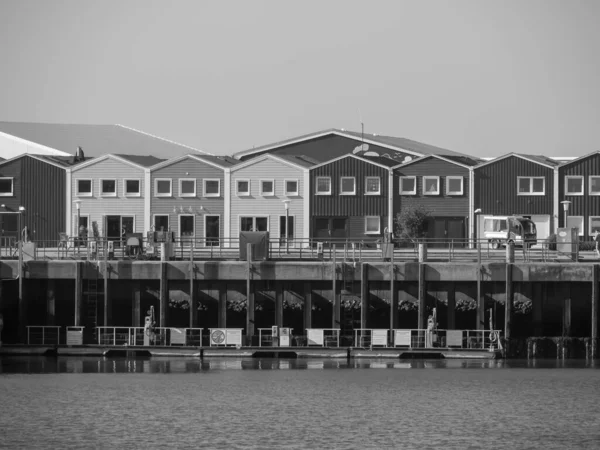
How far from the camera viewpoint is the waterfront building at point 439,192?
335 feet

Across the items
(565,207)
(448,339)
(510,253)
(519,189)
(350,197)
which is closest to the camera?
(448,339)

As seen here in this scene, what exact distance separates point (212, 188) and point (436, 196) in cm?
1506

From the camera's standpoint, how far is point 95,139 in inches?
5650

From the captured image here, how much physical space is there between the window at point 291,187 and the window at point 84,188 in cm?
1324

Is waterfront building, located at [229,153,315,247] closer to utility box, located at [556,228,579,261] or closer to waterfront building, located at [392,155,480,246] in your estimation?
waterfront building, located at [392,155,480,246]

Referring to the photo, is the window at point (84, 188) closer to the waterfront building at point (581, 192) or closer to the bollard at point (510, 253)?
the waterfront building at point (581, 192)

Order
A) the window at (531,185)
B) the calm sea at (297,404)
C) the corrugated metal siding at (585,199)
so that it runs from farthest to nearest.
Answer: the window at (531,185) < the corrugated metal siding at (585,199) < the calm sea at (297,404)

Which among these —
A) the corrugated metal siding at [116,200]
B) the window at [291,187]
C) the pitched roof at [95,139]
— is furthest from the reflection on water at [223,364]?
the pitched roof at [95,139]

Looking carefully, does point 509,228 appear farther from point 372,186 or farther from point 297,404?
point 297,404

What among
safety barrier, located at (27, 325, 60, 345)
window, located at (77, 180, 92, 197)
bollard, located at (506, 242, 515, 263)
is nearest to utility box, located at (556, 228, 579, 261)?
bollard, located at (506, 242, 515, 263)

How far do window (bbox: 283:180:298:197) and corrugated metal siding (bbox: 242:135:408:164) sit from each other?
21.9 meters

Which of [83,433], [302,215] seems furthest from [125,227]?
[83,433]

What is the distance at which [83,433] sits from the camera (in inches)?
2179

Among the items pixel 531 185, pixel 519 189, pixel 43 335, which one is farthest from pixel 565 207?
pixel 43 335
